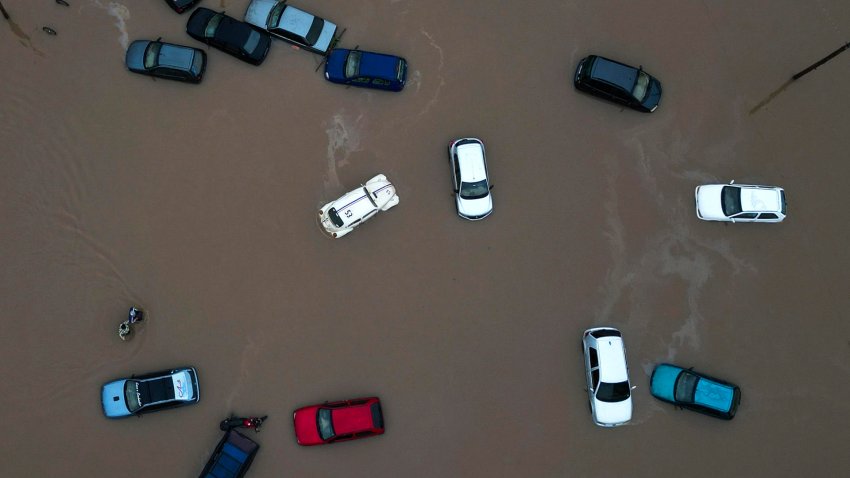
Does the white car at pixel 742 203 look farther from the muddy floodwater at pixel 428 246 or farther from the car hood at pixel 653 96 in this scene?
the car hood at pixel 653 96

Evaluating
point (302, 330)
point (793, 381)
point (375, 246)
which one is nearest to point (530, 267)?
point (375, 246)

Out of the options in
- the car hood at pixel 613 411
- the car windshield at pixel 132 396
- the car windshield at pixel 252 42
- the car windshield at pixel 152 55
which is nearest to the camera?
the car windshield at pixel 132 396

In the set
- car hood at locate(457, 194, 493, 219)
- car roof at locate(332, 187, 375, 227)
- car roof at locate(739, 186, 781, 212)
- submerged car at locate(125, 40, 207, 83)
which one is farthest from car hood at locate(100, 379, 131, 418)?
car roof at locate(739, 186, 781, 212)

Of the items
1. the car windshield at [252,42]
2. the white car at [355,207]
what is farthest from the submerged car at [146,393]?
the car windshield at [252,42]

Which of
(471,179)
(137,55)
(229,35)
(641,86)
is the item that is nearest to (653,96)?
(641,86)

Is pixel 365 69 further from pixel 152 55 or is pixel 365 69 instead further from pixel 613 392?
pixel 613 392

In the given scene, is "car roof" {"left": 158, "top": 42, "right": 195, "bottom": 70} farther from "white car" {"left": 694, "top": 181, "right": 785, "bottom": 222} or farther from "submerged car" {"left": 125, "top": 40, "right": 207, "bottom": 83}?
"white car" {"left": 694, "top": 181, "right": 785, "bottom": 222}
